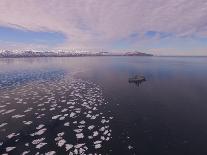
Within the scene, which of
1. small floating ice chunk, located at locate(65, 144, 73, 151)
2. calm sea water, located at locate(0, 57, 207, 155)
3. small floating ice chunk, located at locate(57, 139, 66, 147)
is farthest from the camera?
small floating ice chunk, located at locate(57, 139, 66, 147)

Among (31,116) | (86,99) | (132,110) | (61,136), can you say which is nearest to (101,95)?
(86,99)

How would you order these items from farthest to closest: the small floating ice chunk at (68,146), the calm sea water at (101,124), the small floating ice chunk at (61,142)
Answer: the small floating ice chunk at (61,142), the calm sea water at (101,124), the small floating ice chunk at (68,146)

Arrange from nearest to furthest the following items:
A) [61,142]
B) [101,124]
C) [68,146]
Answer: [68,146], [61,142], [101,124]

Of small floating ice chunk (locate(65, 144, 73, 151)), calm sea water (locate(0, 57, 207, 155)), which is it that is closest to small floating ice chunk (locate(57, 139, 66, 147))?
calm sea water (locate(0, 57, 207, 155))

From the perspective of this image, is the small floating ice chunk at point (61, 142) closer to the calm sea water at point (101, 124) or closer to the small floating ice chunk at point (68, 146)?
the calm sea water at point (101, 124)

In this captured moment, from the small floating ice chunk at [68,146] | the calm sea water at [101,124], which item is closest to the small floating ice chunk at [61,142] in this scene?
the calm sea water at [101,124]

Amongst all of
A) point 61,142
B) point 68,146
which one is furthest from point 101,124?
point 68,146

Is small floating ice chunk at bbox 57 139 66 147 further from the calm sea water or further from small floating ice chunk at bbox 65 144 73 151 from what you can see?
small floating ice chunk at bbox 65 144 73 151

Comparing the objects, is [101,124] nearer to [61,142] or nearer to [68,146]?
[61,142]

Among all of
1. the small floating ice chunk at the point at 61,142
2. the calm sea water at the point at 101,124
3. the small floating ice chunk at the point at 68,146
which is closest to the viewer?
the small floating ice chunk at the point at 68,146

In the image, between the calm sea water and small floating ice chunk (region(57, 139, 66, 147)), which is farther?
small floating ice chunk (region(57, 139, 66, 147))

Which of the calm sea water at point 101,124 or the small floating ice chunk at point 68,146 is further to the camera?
the calm sea water at point 101,124

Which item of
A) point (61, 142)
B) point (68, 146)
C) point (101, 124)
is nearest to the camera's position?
point (68, 146)
